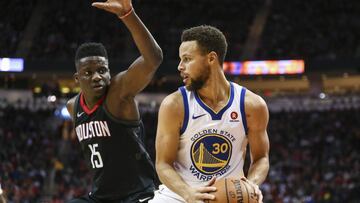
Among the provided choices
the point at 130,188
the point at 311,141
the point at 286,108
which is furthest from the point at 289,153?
the point at 130,188

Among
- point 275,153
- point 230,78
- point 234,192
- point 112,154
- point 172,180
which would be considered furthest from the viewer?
point 230,78

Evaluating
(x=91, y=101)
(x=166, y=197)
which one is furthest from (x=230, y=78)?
(x=166, y=197)

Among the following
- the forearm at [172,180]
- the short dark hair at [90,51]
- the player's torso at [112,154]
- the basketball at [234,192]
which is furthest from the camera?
the short dark hair at [90,51]

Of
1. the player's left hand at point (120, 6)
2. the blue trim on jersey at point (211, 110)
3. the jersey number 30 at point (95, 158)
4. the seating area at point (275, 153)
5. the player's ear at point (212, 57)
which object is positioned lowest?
the seating area at point (275, 153)

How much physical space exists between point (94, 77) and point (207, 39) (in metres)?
1.05

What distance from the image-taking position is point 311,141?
24000 millimetres

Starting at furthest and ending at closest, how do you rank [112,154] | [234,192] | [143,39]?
[112,154], [143,39], [234,192]

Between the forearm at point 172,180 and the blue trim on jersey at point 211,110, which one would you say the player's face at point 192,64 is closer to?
the blue trim on jersey at point 211,110

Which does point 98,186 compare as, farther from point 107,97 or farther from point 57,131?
point 57,131

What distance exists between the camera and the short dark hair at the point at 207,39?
429 cm

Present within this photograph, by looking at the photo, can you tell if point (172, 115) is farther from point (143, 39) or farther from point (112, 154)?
point (112, 154)

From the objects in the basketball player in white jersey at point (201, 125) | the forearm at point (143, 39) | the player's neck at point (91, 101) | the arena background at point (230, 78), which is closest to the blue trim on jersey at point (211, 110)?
the basketball player in white jersey at point (201, 125)

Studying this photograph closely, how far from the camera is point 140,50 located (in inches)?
178

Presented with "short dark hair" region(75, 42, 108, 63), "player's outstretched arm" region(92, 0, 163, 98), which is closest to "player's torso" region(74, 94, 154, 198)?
"player's outstretched arm" region(92, 0, 163, 98)
